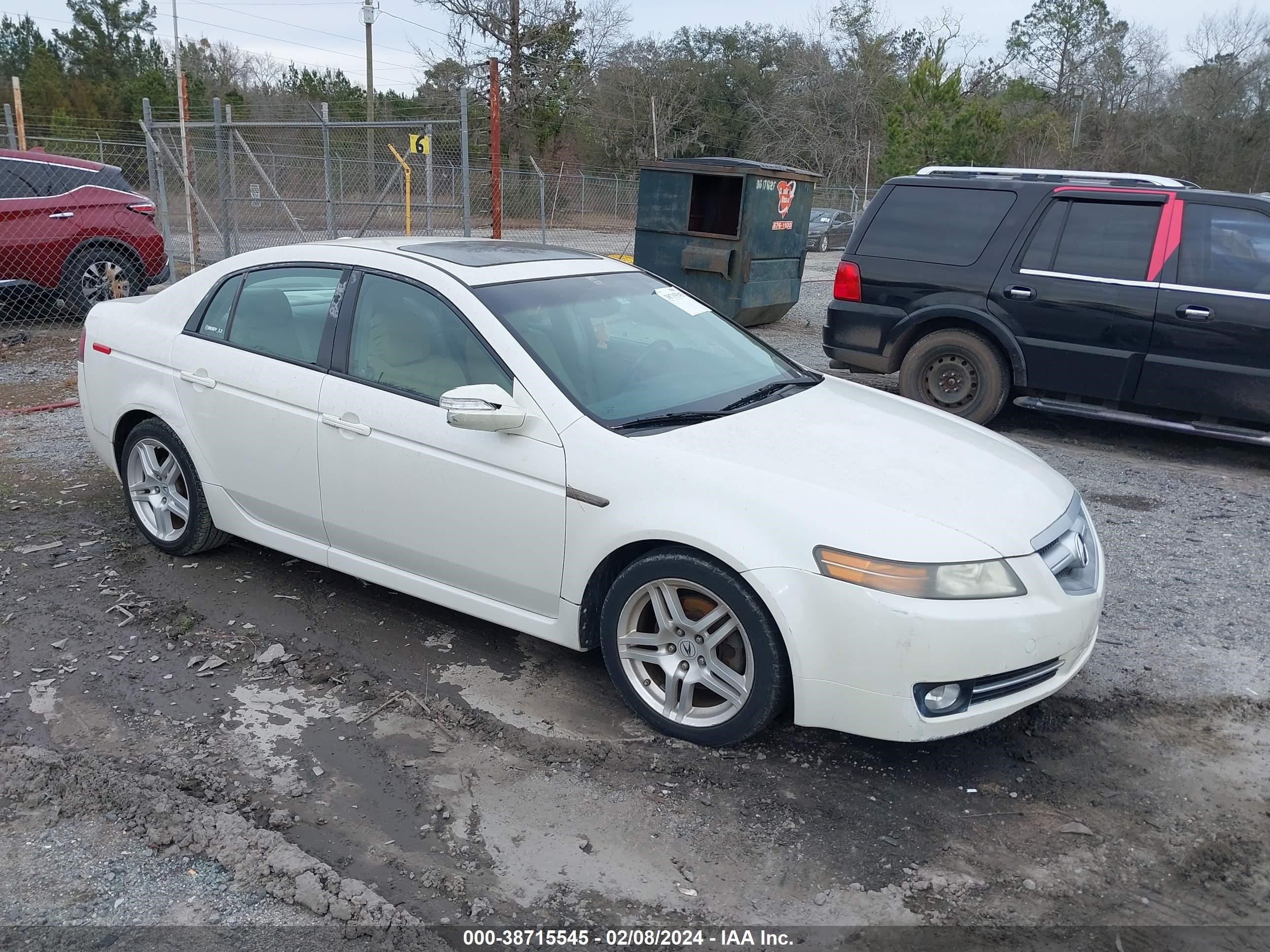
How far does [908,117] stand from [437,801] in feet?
114

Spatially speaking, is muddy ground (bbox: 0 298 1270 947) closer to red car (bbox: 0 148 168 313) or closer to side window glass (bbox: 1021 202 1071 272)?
side window glass (bbox: 1021 202 1071 272)

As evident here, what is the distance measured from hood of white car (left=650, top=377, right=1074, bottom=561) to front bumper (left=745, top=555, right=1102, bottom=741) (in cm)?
15

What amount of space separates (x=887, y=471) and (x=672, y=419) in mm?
775

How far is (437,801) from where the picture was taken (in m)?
3.15

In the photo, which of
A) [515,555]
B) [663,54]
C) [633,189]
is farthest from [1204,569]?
[663,54]

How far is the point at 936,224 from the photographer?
25.4 feet

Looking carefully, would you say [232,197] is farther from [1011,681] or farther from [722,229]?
[1011,681]

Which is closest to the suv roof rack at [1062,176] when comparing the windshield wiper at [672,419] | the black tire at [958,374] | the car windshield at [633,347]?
the black tire at [958,374]

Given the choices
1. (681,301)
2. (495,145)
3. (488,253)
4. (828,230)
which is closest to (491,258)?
(488,253)

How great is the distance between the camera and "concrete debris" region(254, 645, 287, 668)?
13.3 feet

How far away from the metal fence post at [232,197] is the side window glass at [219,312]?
8.04 m

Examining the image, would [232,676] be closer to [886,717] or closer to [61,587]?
[61,587]

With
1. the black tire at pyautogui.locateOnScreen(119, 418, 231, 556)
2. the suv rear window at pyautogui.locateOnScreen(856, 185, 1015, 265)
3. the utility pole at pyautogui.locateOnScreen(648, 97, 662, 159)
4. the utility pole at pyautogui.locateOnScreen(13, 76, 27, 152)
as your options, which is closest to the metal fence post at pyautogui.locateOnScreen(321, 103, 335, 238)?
the utility pole at pyautogui.locateOnScreen(13, 76, 27, 152)

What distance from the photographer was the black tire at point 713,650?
3.18 meters
